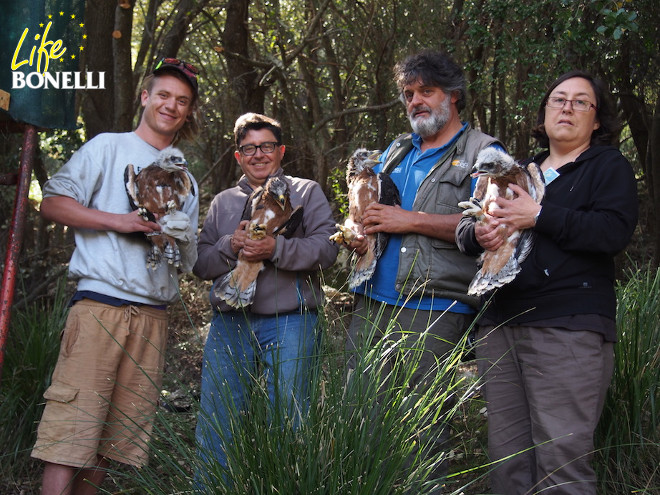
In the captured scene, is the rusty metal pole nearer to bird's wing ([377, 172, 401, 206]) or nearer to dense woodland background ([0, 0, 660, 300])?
bird's wing ([377, 172, 401, 206])

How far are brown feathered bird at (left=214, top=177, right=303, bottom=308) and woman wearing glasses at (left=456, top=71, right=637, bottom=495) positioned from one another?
35.1 inches

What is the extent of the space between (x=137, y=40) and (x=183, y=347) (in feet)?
25.4

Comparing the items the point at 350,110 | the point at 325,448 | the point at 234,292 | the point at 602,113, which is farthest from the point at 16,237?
the point at 350,110

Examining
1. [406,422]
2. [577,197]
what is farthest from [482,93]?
[406,422]

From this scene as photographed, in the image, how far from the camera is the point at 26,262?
6.35 meters

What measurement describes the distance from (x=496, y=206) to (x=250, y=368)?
1236mm

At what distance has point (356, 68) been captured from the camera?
8.60m

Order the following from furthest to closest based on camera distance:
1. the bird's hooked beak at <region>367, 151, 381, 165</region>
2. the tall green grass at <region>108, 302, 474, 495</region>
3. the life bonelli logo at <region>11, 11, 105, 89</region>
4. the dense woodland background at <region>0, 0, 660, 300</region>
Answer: the dense woodland background at <region>0, 0, 660, 300</region> → the bird's hooked beak at <region>367, 151, 381, 165</region> → the life bonelli logo at <region>11, 11, 105, 89</region> → the tall green grass at <region>108, 302, 474, 495</region>

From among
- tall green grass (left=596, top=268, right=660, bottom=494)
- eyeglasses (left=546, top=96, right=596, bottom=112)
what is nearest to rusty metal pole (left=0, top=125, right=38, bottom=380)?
eyeglasses (left=546, top=96, right=596, bottom=112)

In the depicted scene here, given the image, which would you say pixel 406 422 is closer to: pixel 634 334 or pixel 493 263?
pixel 493 263

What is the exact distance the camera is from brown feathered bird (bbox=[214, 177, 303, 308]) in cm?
339

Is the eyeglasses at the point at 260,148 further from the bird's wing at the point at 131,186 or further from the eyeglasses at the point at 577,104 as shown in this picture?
the eyeglasses at the point at 577,104

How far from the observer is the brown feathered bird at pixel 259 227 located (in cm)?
339

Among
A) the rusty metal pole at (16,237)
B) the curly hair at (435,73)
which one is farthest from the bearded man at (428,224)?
the rusty metal pole at (16,237)
